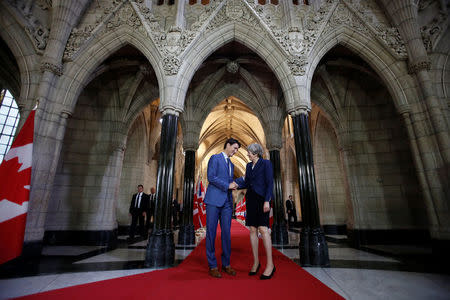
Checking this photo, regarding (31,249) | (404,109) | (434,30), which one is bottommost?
(31,249)

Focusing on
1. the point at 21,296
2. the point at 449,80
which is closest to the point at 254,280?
A: the point at 21,296

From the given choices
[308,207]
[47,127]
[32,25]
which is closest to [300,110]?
[308,207]

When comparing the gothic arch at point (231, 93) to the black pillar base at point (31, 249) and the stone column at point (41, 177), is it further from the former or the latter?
the black pillar base at point (31, 249)

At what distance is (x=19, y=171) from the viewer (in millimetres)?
1906

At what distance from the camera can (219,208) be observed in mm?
3018

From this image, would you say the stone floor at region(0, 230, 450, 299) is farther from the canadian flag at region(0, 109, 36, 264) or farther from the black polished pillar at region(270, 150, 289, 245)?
the black polished pillar at region(270, 150, 289, 245)

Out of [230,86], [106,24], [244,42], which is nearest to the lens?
[106,24]

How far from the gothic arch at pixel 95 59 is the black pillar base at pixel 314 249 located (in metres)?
4.65

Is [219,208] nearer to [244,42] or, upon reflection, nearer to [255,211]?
[255,211]

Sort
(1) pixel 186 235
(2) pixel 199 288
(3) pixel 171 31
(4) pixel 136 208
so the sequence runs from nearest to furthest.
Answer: (2) pixel 199 288 < (3) pixel 171 31 < (1) pixel 186 235 < (4) pixel 136 208

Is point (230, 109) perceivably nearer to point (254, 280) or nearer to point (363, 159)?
point (363, 159)

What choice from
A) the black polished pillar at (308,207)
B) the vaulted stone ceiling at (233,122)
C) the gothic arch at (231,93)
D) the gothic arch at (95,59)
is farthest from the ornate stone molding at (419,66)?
the vaulted stone ceiling at (233,122)

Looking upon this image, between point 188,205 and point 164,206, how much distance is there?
2942 millimetres

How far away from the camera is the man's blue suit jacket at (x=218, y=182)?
9.55 ft
